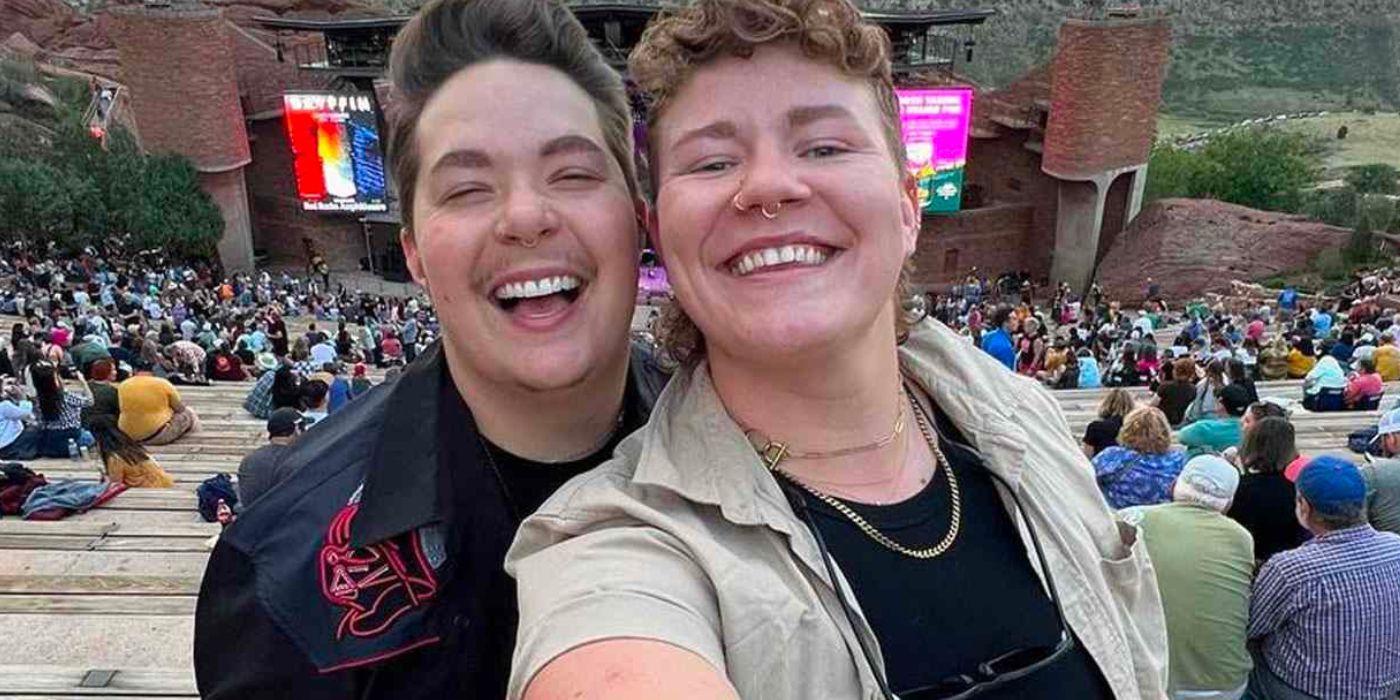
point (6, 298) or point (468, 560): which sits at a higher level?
point (468, 560)

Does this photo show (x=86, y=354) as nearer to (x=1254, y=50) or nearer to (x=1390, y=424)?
(x=1390, y=424)

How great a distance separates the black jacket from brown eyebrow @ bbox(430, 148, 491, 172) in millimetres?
476

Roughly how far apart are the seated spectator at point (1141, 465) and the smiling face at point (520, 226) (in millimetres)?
3293

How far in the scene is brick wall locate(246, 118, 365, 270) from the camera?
28.2m

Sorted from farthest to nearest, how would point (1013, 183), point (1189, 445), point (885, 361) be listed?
1. point (1013, 183)
2. point (1189, 445)
3. point (885, 361)

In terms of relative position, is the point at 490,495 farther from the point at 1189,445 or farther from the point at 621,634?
the point at 1189,445

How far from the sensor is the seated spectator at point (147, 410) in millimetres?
7273

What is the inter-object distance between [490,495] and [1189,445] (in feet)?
17.3

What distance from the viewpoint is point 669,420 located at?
4.87ft

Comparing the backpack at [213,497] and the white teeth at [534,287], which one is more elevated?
the white teeth at [534,287]

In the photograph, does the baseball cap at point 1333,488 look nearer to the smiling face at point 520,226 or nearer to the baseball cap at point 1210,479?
the baseball cap at point 1210,479

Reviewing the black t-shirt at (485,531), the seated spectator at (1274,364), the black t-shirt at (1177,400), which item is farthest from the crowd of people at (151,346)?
Result: the seated spectator at (1274,364)

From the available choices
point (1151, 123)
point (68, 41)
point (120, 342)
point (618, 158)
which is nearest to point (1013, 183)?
point (1151, 123)

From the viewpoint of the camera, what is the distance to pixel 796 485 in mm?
1441
